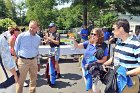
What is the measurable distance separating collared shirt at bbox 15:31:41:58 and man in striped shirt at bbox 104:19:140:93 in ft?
9.39

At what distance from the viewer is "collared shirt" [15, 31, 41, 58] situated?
714 cm

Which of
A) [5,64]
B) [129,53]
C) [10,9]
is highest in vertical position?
[129,53]

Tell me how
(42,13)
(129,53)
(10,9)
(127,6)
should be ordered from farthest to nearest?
(10,9) < (42,13) < (127,6) < (129,53)

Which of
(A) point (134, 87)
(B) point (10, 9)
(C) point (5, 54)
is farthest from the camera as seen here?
(B) point (10, 9)


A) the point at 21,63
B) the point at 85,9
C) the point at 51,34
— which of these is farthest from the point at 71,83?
the point at 85,9

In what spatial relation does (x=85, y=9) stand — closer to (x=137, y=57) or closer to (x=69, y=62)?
(x=69, y=62)

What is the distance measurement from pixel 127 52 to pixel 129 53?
3 centimetres

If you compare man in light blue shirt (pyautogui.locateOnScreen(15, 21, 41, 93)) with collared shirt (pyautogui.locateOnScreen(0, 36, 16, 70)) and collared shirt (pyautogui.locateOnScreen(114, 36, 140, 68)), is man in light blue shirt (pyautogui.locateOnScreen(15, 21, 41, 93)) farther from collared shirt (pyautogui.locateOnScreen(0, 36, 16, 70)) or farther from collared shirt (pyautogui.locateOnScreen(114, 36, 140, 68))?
collared shirt (pyautogui.locateOnScreen(114, 36, 140, 68))

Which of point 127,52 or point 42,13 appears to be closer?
point 127,52

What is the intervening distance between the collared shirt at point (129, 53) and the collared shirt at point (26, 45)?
2951mm

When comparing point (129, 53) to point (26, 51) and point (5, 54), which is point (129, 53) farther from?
point (26, 51)

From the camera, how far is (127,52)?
4.57m

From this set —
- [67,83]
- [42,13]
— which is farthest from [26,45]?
[42,13]

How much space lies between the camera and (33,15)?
4478 cm
